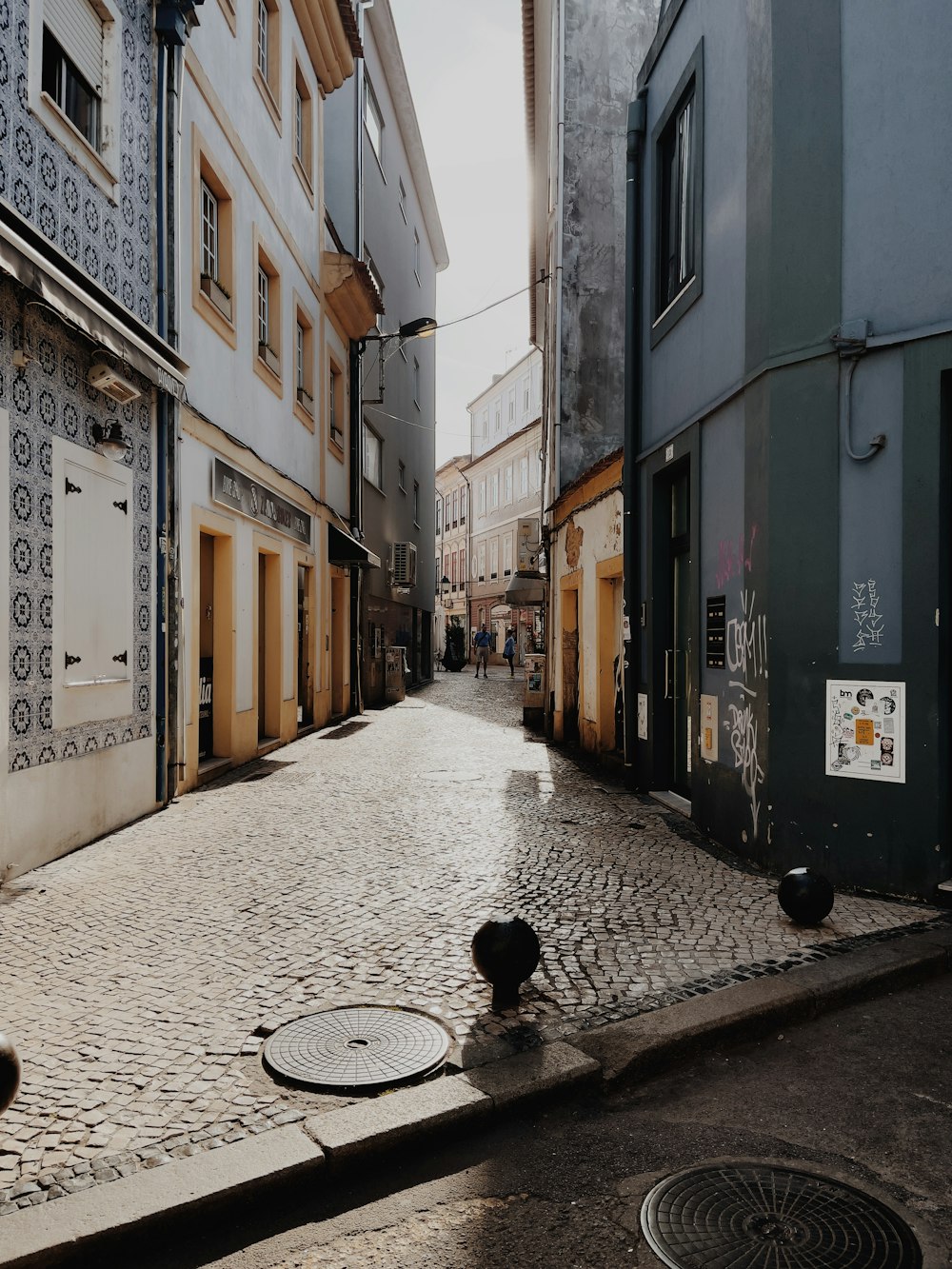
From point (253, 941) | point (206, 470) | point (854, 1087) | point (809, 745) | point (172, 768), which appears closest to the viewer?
point (854, 1087)

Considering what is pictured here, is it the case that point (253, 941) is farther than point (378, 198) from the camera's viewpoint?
No

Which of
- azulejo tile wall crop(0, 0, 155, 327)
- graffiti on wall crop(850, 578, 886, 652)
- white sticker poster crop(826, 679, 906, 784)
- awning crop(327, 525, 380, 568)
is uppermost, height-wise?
azulejo tile wall crop(0, 0, 155, 327)

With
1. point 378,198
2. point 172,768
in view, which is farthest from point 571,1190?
point 378,198

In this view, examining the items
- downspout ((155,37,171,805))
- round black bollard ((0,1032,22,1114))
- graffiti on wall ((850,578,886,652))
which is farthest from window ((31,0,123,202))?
graffiti on wall ((850,578,886,652))

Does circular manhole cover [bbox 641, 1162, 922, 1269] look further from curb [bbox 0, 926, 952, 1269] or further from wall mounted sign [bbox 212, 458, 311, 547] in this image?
wall mounted sign [bbox 212, 458, 311, 547]

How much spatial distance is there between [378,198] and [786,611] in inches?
793

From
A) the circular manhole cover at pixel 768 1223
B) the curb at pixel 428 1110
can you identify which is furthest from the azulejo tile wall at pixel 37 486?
the circular manhole cover at pixel 768 1223

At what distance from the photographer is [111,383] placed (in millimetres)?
7070

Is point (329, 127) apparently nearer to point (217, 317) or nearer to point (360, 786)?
point (217, 317)

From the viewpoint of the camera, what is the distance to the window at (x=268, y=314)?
1233cm

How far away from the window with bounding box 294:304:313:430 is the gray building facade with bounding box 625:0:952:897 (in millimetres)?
8404

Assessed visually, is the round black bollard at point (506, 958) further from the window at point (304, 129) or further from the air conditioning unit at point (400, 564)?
the air conditioning unit at point (400, 564)

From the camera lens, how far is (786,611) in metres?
6.21

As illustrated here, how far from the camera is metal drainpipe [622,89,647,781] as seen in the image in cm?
975
